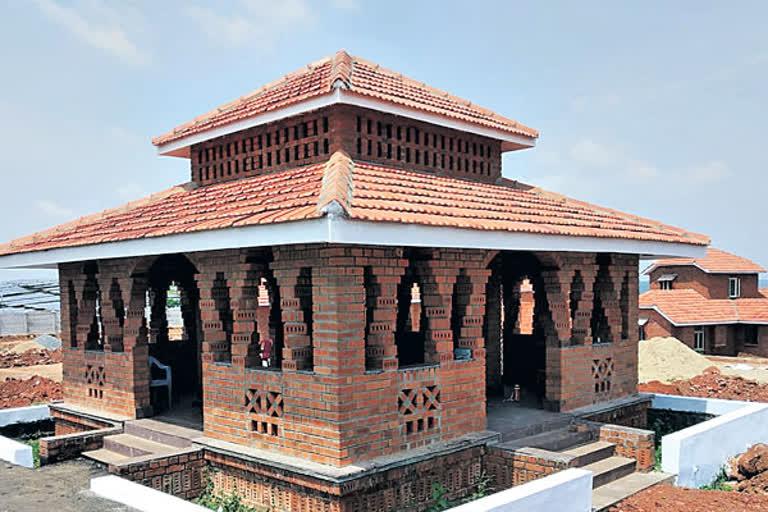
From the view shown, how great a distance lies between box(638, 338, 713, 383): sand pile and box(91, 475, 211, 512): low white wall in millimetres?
18183

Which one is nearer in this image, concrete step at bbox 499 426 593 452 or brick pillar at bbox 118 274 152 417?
concrete step at bbox 499 426 593 452

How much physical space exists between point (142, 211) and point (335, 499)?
515cm

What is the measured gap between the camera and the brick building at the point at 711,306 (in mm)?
29391

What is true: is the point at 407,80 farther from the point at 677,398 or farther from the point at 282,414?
the point at 677,398

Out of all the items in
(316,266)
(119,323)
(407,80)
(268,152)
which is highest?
(407,80)

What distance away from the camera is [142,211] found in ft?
29.8

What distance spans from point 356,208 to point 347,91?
2.06m

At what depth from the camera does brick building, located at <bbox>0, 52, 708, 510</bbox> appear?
6309 millimetres

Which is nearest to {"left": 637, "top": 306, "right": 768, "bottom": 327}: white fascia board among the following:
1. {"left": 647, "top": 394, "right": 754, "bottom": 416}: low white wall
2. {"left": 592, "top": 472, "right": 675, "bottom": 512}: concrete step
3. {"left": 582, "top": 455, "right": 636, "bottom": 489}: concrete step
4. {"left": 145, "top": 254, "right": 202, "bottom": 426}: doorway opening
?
{"left": 647, "top": 394, "right": 754, "bottom": 416}: low white wall

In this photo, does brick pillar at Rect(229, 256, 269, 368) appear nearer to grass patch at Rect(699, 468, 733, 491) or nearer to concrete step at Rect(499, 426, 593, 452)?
concrete step at Rect(499, 426, 593, 452)

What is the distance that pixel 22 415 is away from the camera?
10.7 metres

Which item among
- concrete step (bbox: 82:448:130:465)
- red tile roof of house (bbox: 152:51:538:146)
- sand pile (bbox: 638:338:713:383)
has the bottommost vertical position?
sand pile (bbox: 638:338:713:383)

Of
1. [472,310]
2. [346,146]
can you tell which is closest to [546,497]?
[472,310]

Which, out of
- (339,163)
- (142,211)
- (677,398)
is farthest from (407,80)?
(677,398)
